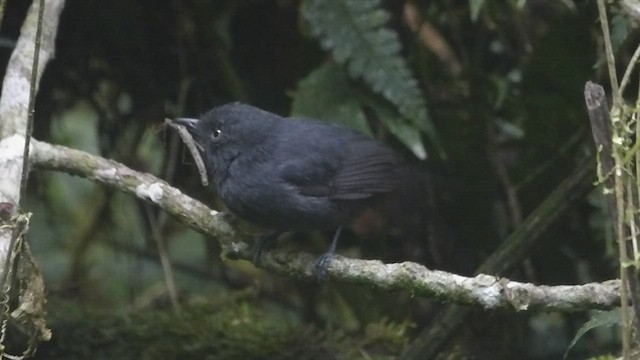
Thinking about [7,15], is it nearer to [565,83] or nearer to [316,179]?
[316,179]

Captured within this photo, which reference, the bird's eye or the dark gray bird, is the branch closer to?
the dark gray bird

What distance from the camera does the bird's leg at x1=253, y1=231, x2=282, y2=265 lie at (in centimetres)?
279

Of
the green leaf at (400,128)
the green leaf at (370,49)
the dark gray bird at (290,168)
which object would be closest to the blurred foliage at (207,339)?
the dark gray bird at (290,168)

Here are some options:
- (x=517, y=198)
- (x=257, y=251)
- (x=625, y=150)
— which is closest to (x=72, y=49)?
(x=257, y=251)

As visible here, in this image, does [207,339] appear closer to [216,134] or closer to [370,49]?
[216,134]

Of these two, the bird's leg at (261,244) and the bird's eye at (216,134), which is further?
the bird's eye at (216,134)

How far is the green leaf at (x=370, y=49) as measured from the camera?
3.09m

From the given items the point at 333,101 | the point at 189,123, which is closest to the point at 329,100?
the point at 333,101

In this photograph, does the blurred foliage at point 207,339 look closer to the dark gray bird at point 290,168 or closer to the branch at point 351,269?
the dark gray bird at point 290,168

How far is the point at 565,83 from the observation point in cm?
339

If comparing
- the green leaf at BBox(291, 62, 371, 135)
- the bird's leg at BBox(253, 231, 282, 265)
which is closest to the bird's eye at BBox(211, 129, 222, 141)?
the green leaf at BBox(291, 62, 371, 135)

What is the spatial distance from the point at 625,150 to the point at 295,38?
1851 mm

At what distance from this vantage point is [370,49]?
10.2 feet

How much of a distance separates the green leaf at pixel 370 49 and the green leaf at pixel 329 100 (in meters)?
0.12
